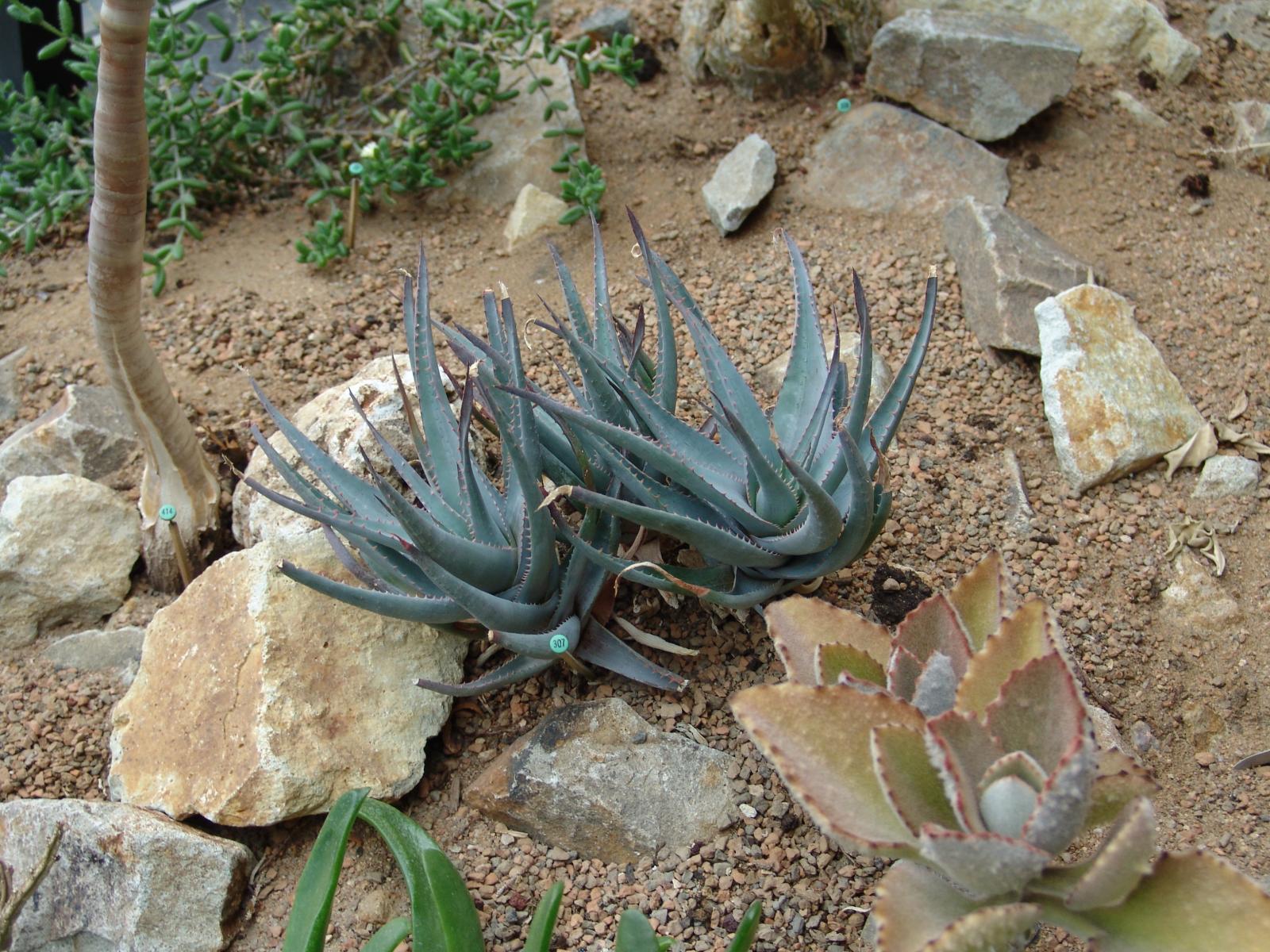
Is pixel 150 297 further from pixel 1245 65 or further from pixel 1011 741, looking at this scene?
pixel 1245 65

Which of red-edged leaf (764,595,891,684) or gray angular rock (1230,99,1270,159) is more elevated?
red-edged leaf (764,595,891,684)

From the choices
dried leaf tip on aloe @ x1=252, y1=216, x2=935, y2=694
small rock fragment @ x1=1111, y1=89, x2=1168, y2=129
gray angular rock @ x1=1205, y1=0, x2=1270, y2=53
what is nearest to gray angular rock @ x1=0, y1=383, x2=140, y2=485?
dried leaf tip on aloe @ x1=252, y1=216, x2=935, y2=694

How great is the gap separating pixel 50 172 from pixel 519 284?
1371 mm

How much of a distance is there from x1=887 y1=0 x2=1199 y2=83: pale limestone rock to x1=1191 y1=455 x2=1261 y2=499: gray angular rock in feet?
5.40

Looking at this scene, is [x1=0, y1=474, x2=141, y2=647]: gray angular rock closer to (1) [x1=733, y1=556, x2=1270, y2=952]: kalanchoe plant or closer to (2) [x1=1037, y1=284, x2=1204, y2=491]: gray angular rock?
(1) [x1=733, y1=556, x2=1270, y2=952]: kalanchoe plant

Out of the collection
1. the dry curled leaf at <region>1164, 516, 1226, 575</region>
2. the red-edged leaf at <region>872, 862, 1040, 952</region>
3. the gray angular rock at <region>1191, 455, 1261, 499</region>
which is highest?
the red-edged leaf at <region>872, 862, 1040, 952</region>

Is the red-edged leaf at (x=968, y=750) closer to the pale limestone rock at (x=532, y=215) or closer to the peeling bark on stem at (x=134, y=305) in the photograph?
the peeling bark on stem at (x=134, y=305)

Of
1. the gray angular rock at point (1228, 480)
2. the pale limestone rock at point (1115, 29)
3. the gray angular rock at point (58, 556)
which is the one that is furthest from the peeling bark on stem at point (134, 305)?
the pale limestone rock at point (1115, 29)

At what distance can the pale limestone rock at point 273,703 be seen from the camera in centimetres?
190

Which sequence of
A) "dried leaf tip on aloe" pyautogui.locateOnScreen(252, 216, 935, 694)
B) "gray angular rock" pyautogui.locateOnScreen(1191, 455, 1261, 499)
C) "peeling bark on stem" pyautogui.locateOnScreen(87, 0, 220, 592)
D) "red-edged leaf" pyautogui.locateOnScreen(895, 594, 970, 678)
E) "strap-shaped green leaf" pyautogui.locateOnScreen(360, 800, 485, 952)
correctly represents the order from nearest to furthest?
1. "red-edged leaf" pyautogui.locateOnScreen(895, 594, 970, 678)
2. "strap-shaped green leaf" pyautogui.locateOnScreen(360, 800, 485, 952)
3. "dried leaf tip on aloe" pyautogui.locateOnScreen(252, 216, 935, 694)
4. "peeling bark on stem" pyautogui.locateOnScreen(87, 0, 220, 592)
5. "gray angular rock" pyautogui.locateOnScreen(1191, 455, 1261, 499)

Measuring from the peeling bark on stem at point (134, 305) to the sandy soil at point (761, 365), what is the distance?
0.23m

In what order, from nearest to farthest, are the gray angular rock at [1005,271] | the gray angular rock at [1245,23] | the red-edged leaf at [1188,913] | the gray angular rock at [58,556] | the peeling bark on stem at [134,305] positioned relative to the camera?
1. the red-edged leaf at [1188,913]
2. the peeling bark on stem at [134,305]
3. the gray angular rock at [58,556]
4. the gray angular rock at [1005,271]
5. the gray angular rock at [1245,23]

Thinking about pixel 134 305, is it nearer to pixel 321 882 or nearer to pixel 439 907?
pixel 321 882

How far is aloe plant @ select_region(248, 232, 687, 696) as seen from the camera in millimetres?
1729
